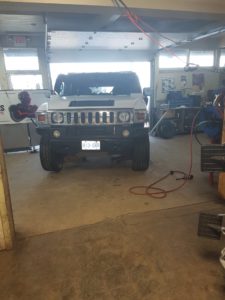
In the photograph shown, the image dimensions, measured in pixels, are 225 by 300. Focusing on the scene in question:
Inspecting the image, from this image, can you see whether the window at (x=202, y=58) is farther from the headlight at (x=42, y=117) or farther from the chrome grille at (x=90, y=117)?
the headlight at (x=42, y=117)

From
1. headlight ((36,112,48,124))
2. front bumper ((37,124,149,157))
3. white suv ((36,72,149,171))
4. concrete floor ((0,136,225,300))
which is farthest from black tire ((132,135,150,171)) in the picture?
headlight ((36,112,48,124))

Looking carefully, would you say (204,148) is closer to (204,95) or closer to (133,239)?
(133,239)

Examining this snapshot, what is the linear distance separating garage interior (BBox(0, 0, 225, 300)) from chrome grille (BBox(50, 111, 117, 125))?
0.60 meters

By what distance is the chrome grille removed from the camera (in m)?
3.78

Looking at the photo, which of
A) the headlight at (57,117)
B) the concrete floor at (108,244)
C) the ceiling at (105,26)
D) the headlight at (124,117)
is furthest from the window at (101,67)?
the concrete floor at (108,244)

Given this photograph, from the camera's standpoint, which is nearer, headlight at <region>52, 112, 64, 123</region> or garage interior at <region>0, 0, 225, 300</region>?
garage interior at <region>0, 0, 225, 300</region>

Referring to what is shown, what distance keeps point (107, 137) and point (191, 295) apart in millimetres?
2470

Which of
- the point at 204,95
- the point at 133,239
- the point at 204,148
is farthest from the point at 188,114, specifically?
the point at 133,239

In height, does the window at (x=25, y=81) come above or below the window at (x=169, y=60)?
below

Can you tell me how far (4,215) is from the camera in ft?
7.50

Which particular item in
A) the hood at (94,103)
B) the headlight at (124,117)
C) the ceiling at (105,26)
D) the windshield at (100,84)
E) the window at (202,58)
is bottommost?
the headlight at (124,117)

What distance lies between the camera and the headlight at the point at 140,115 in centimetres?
382

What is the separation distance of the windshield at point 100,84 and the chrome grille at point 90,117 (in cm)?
101

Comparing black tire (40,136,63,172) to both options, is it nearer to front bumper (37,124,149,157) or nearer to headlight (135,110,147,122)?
front bumper (37,124,149,157)
